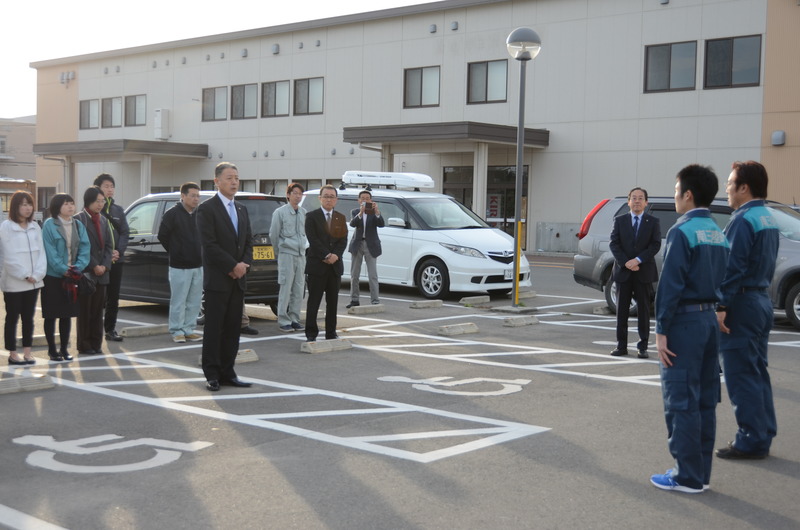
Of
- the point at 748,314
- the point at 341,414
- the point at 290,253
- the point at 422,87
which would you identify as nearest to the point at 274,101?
the point at 422,87

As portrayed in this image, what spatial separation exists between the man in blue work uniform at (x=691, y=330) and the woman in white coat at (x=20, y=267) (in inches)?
243

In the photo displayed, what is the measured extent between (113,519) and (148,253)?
27.2 feet

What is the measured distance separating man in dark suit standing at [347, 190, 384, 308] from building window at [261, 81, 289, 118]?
23.7m

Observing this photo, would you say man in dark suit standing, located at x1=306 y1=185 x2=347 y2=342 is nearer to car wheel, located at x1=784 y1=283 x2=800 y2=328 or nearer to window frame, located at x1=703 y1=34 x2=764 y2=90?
car wheel, located at x1=784 y1=283 x2=800 y2=328

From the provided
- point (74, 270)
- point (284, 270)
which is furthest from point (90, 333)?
point (284, 270)

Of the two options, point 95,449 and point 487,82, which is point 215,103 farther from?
point 95,449

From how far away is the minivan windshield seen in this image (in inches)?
634

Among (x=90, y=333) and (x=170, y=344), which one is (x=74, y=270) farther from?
(x=170, y=344)

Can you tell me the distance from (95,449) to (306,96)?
31.4m

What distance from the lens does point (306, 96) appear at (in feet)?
119

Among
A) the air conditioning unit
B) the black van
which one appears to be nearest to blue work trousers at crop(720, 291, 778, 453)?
the black van

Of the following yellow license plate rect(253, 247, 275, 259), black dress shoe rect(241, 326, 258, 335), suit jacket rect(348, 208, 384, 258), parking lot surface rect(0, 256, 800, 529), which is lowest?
parking lot surface rect(0, 256, 800, 529)

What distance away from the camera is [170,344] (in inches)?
406

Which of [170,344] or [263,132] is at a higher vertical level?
[263,132]
